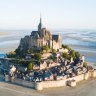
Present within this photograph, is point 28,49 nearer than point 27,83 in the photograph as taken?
No

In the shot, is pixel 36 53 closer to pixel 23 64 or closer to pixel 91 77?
pixel 23 64

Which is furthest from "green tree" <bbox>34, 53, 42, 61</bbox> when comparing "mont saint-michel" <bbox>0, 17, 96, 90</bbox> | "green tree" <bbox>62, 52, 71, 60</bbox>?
"green tree" <bbox>62, 52, 71, 60</bbox>

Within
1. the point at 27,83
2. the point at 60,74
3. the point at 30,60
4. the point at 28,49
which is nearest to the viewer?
the point at 27,83

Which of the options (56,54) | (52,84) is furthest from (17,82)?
(56,54)

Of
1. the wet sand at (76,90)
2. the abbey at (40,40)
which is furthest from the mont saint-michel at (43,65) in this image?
the wet sand at (76,90)

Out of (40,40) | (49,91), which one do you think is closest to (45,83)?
(49,91)

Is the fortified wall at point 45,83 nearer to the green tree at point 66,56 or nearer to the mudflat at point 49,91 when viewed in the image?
the mudflat at point 49,91

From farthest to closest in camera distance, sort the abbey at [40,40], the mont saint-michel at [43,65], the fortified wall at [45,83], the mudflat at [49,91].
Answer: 1. the abbey at [40,40]
2. the mont saint-michel at [43,65]
3. the fortified wall at [45,83]
4. the mudflat at [49,91]
